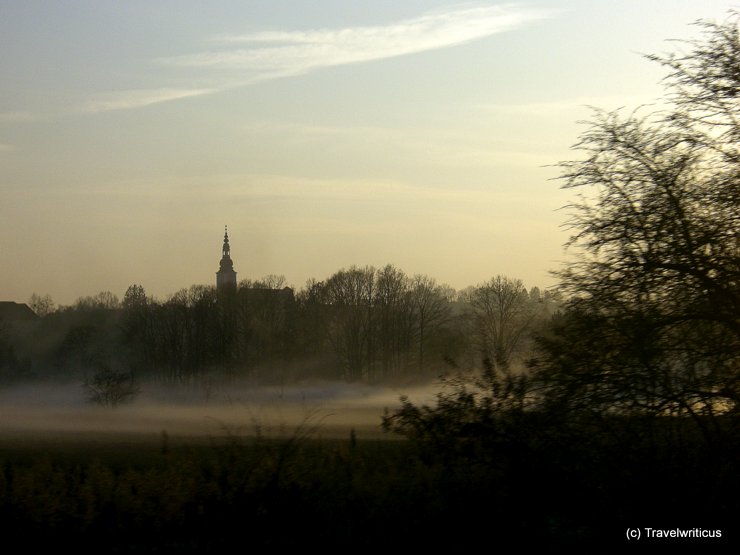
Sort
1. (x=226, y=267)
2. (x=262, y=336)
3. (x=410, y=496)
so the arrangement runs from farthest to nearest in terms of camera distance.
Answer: (x=226, y=267)
(x=262, y=336)
(x=410, y=496)

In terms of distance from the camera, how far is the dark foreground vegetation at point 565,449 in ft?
32.4

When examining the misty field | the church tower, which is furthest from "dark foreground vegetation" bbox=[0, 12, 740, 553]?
the church tower

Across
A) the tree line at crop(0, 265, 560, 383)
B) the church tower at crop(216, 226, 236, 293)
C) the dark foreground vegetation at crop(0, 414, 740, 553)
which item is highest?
the church tower at crop(216, 226, 236, 293)

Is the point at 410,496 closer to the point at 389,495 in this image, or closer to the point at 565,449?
the point at 389,495

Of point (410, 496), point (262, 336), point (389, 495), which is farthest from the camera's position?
point (262, 336)

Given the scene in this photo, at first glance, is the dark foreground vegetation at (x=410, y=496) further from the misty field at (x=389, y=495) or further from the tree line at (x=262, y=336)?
the tree line at (x=262, y=336)

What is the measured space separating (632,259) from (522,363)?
2238 mm

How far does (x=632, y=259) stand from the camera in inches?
492

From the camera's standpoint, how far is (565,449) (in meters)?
12.1

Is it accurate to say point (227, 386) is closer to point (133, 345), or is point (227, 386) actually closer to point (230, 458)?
point (133, 345)

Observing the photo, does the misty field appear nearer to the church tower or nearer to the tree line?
the tree line

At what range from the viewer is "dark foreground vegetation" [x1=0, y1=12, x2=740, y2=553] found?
988cm

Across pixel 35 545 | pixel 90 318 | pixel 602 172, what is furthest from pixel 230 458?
pixel 90 318

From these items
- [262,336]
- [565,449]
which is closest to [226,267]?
[262,336]
